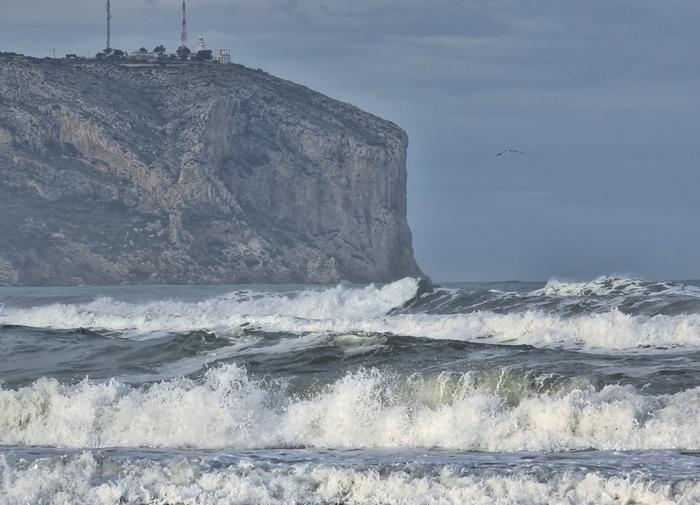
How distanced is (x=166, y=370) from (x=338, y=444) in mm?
10171

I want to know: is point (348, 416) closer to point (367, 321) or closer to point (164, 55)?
point (367, 321)

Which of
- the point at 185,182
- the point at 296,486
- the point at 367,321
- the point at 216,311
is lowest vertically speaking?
the point at 216,311

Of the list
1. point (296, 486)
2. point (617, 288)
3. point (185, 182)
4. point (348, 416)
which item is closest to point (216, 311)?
point (617, 288)

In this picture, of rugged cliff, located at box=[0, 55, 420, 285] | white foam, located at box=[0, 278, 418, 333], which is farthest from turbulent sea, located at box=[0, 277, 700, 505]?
rugged cliff, located at box=[0, 55, 420, 285]

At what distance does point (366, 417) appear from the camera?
78.0ft

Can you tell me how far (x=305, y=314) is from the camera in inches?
2248

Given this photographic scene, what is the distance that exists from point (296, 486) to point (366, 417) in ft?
15.6

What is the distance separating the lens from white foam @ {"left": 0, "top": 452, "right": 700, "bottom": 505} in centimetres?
1808

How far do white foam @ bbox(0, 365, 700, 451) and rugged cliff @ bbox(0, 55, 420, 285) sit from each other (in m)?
93.9

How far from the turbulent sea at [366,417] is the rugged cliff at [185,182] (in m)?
84.4

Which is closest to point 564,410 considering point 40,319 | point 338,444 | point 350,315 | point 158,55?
point 338,444

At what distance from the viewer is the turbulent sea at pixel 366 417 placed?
62.3ft

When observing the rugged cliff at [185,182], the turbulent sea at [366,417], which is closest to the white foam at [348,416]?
the turbulent sea at [366,417]

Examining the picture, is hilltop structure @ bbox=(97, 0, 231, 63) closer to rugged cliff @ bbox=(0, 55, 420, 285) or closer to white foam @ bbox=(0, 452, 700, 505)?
rugged cliff @ bbox=(0, 55, 420, 285)
